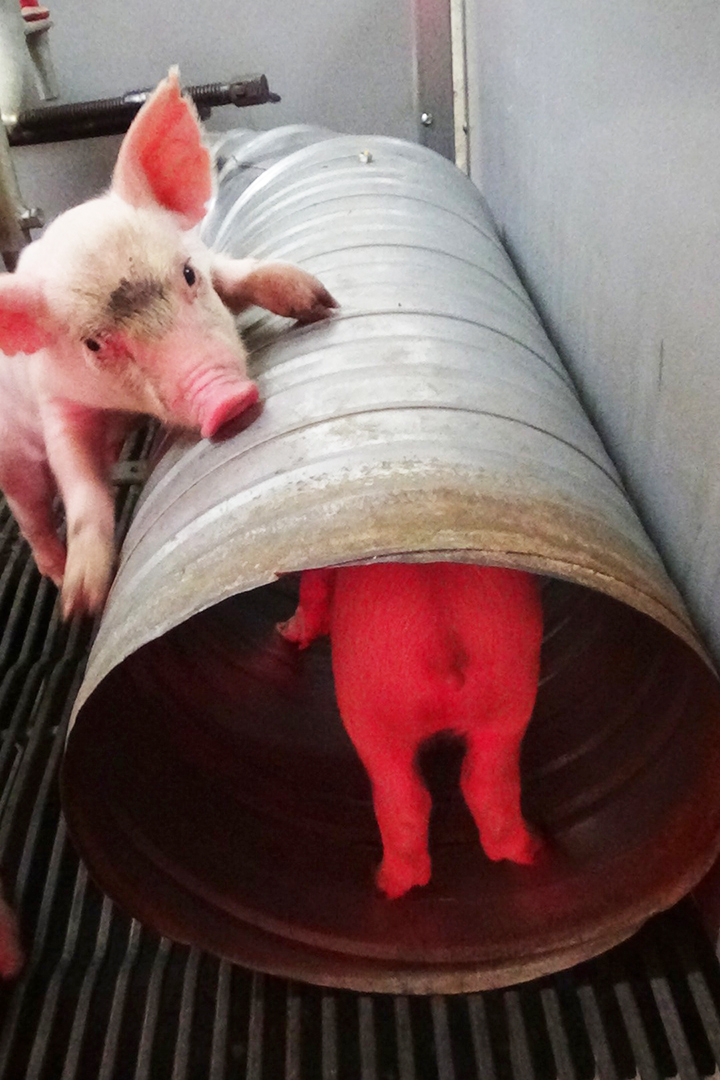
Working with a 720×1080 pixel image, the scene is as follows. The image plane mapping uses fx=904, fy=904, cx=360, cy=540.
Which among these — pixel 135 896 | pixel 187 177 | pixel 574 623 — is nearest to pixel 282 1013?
pixel 135 896

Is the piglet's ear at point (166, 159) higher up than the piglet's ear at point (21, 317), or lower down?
higher up

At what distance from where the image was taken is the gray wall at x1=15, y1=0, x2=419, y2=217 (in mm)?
2393

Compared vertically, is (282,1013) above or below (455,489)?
below

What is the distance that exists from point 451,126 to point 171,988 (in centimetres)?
220

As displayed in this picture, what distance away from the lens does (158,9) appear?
7.82 feet

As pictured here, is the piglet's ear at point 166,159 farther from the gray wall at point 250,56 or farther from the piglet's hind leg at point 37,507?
the gray wall at point 250,56

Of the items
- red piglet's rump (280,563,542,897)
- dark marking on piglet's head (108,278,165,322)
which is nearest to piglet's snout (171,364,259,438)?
dark marking on piglet's head (108,278,165,322)

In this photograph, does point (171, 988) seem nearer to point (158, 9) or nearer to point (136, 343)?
point (136, 343)

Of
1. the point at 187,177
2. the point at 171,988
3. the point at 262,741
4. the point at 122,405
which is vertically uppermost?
the point at 187,177

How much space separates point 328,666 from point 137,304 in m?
0.68

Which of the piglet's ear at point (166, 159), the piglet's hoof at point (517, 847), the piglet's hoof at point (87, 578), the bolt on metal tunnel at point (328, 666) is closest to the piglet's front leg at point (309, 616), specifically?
the bolt on metal tunnel at point (328, 666)

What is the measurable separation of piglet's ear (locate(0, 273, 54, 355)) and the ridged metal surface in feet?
2.48

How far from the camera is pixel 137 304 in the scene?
105 centimetres

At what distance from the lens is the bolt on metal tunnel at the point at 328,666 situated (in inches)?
32.5
